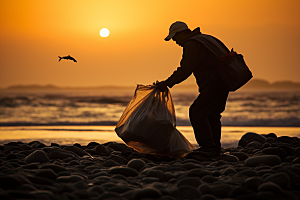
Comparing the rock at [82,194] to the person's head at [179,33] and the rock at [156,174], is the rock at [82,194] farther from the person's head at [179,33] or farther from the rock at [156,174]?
the person's head at [179,33]

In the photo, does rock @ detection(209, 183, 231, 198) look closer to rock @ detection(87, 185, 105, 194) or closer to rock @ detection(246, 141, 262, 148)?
rock @ detection(87, 185, 105, 194)

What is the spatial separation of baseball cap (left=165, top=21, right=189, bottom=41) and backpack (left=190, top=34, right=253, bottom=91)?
0.25 meters

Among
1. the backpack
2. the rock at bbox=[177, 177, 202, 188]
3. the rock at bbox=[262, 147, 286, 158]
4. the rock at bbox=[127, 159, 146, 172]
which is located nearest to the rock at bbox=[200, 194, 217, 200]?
the rock at bbox=[177, 177, 202, 188]

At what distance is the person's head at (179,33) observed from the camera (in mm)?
5230

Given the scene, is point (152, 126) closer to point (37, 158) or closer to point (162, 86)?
point (162, 86)

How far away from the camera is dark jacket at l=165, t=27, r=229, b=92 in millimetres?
5055

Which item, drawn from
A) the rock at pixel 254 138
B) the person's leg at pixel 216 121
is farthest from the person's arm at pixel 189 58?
the rock at pixel 254 138

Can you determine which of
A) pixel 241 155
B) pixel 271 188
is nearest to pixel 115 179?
pixel 271 188

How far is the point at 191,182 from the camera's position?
364 centimetres

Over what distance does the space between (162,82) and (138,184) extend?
1839mm

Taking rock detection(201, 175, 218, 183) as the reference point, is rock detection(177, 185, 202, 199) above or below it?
below

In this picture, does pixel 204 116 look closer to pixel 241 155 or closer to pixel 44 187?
pixel 241 155

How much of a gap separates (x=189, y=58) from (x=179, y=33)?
44 cm

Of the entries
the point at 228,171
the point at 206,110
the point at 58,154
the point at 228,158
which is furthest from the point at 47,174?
the point at 228,158
